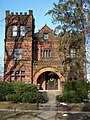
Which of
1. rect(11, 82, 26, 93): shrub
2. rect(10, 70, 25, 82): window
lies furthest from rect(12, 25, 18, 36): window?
rect(11, 82, 26, 93): shrub

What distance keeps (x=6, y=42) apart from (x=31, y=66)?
5.97 metres

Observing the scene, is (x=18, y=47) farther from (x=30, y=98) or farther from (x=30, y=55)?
(x=30, y=98)

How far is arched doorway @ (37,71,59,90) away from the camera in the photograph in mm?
42500

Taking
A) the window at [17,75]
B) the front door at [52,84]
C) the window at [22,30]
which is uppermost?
the window at [22,30]

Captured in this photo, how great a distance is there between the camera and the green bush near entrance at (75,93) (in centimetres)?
2411

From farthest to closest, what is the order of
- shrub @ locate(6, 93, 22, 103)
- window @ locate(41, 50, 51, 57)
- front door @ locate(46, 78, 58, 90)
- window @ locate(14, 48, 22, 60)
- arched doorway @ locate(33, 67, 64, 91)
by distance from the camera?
window @ locate(41, 50, 51, 57)
front door @ locate(46, 78, 58, 90)
arched doorway @ locate(33, 67, 64, 91)
window @ locate(14, 48, 22, 60)
shrub @ locate(6, 93, 22, 103)

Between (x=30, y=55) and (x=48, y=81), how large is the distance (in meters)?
5.68

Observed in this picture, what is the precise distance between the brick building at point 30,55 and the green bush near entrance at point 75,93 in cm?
1188

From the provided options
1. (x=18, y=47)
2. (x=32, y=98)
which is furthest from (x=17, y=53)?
(x=32, y=98)

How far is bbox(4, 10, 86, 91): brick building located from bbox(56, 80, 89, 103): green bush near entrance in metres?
11.9

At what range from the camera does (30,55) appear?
135 ft

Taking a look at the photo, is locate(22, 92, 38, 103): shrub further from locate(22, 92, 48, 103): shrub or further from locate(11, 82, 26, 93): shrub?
locate(11, 82, 26, 93): shrub

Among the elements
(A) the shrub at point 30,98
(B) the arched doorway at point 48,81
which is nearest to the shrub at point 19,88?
(A) the shrub at point 30,98

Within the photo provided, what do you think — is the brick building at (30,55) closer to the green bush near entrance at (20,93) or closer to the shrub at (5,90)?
the green bush near entrance at (20,93)
